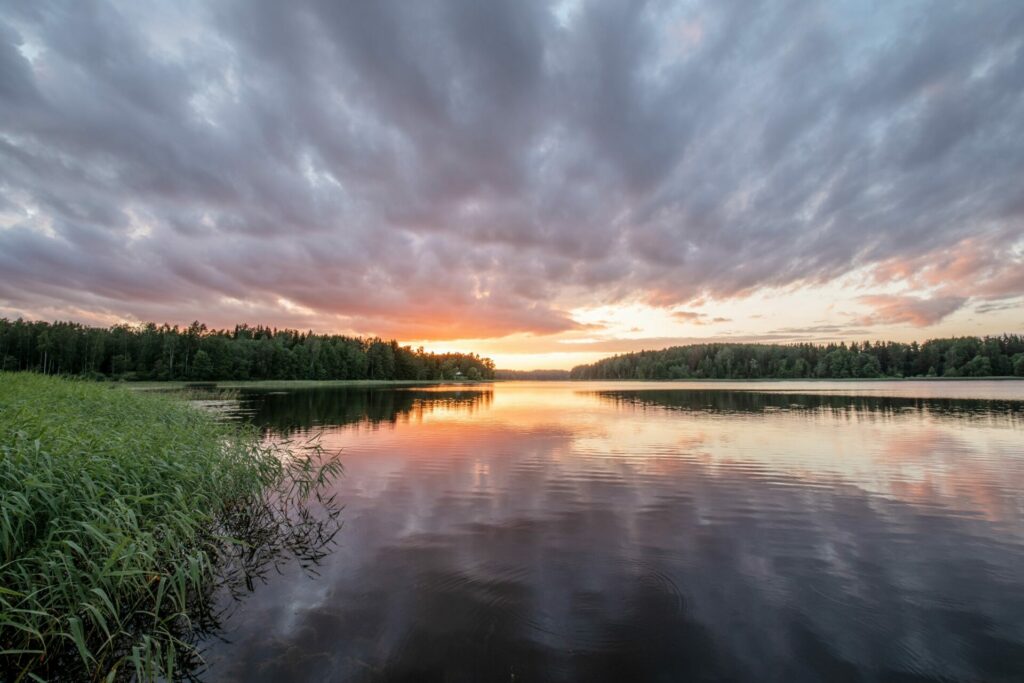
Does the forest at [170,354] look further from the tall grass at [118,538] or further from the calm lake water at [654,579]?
the calm lake water at [654,579]

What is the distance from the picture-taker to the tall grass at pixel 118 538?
5.79 meters

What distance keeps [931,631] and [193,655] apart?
13.1 metres

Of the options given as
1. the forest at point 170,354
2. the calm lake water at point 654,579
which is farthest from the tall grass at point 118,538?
the forest at point 170,354

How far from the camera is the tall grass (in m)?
5.79

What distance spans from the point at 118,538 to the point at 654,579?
10417mm

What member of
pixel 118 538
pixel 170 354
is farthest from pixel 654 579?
pixel 170 354

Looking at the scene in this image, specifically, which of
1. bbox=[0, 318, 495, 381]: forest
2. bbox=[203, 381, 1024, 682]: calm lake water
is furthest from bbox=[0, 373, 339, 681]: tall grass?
bbox=[0, 318, 495, 381]: forest

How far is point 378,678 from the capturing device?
21.4 ft

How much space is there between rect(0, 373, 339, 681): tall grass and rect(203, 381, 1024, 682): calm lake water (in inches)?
48.7

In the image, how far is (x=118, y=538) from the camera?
693 cm

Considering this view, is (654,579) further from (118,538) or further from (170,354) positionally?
(170,354)

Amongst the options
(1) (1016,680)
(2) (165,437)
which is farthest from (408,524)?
(1) (1016,680)

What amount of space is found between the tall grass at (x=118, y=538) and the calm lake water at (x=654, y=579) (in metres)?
1.24

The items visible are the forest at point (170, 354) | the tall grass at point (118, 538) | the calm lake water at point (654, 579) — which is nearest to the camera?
the tall grass at point (118, 538)
